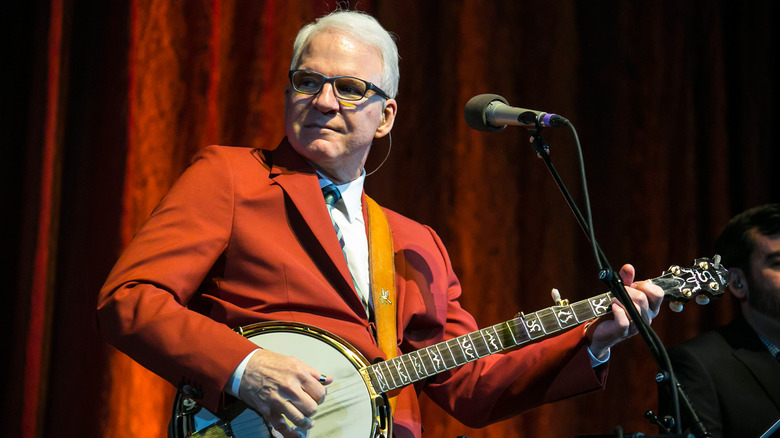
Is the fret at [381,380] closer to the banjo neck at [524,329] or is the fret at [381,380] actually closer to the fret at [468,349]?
the banjo neck at [524,329]

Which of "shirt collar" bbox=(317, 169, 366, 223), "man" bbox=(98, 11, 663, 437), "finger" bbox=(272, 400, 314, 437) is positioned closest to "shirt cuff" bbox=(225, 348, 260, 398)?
"man" bbox=(98, 11, 663, 437)

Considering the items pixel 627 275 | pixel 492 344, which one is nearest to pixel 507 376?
pixel 492 344

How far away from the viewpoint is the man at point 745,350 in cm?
345

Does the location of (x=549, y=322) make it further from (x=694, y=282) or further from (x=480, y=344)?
(x=694, y=282)

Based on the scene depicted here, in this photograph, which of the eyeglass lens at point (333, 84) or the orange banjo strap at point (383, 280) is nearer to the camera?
the orange banjo strap at point (383, 280)

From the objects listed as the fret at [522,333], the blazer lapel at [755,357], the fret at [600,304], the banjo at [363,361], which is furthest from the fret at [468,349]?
the blazer lapel at [755,357]

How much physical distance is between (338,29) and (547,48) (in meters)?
1.81

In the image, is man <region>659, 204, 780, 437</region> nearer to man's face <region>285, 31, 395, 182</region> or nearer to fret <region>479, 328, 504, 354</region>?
fret <region>479, 328, 504, 354</region>

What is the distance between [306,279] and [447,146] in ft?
5.85

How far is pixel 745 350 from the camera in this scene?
3646 millimetres

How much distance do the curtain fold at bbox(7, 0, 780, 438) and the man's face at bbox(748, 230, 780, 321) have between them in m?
0.61

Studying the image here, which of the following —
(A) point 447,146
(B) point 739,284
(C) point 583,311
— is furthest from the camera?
(A) point 447,146

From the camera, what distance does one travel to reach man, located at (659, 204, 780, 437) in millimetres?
3451

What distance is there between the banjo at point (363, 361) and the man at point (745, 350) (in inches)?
44.1
